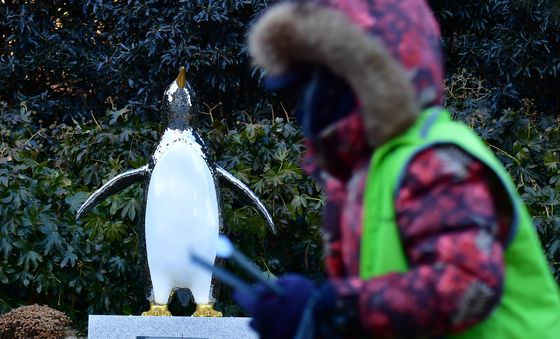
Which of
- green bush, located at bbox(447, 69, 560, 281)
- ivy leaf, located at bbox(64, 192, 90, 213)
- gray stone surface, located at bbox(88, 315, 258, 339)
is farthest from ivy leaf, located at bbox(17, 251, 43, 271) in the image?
green bush, located at bbox(447, 69, 560, 281)

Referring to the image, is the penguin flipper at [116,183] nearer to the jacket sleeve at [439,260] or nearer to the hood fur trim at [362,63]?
the hood fur trim at [362,63]

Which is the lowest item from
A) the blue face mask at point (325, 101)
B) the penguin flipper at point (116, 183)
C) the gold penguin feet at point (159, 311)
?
the blue face mask at point (325, 101)

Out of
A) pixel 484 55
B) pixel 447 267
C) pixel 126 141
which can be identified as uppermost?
pixel 484 55

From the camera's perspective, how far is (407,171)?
1.57 metres

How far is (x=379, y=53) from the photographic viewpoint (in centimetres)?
163

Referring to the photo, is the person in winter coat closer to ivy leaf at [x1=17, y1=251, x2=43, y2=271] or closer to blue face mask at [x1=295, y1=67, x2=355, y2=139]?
blue face mask at [x1=295, y1=67, x2=355, y2=139]

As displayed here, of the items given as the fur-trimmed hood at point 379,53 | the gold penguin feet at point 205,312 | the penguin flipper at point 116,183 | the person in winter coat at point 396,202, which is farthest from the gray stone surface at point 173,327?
the fur-trimmed hood at point 379,53

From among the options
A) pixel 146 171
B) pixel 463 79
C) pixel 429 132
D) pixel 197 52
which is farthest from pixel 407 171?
pixel 197 52

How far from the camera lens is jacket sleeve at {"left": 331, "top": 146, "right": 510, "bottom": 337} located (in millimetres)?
1483

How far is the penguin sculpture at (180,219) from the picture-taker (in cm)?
638

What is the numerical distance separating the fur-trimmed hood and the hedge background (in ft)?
19.7

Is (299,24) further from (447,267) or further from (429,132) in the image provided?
(447,267)

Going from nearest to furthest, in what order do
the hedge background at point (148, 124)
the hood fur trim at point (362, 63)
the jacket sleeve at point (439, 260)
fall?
the jacket sleeve at point (439, 260)
the hood fur trim at point (362, 63)
the hedge background at point (148, 124)

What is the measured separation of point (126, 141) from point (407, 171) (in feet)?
24.5
